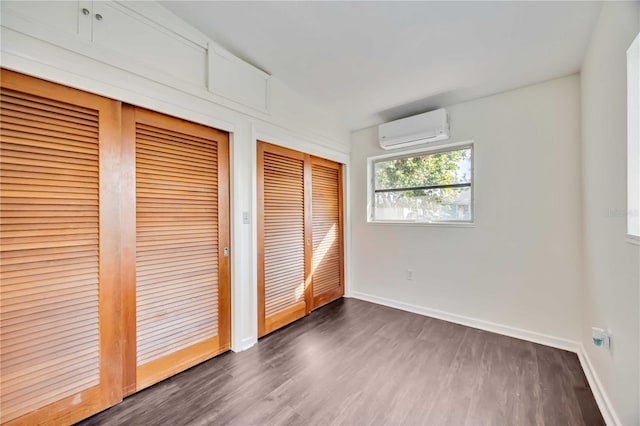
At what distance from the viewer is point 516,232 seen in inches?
101

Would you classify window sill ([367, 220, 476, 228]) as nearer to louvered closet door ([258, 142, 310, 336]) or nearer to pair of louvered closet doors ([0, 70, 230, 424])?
louvered closet door ([258, 142, 310, 336])

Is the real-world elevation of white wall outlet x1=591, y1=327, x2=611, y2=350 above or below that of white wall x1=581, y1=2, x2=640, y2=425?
below

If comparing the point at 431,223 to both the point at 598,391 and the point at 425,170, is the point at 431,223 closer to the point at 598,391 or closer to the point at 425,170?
the point at 425,170

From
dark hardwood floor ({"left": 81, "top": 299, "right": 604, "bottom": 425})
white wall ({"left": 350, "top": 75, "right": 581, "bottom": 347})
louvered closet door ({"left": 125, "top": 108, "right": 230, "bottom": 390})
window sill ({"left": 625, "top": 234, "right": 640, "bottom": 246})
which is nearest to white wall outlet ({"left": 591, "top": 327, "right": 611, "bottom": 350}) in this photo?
dark hardwood floor ({"left": 81, "top": 299, "right": 604, "bottom": 425})

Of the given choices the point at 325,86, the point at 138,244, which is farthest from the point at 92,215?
the point at 325,86

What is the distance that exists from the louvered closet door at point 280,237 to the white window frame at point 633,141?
2515 millimetres

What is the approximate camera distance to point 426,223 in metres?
3.11

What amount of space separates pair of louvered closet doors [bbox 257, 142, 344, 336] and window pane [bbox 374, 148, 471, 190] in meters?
0.68

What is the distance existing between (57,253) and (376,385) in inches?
87.8

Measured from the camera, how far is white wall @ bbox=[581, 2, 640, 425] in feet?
4.10

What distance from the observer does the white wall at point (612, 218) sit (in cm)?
125

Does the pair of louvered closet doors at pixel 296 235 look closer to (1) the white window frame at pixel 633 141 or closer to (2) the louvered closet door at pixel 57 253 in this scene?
(2) the louvered closet door at pixel 57 253

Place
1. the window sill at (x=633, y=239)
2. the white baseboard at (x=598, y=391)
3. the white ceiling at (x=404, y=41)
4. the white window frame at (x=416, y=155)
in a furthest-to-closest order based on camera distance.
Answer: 1. the white window frame at (x=416, y=155)
2. the white ceiling at (x=404, y=41)
3. the white baseboard at (x=598, y=391)
4. the window sill at (x=633, y=239)

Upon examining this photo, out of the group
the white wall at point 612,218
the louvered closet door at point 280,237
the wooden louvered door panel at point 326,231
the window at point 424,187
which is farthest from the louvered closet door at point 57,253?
the window at point 424,187
